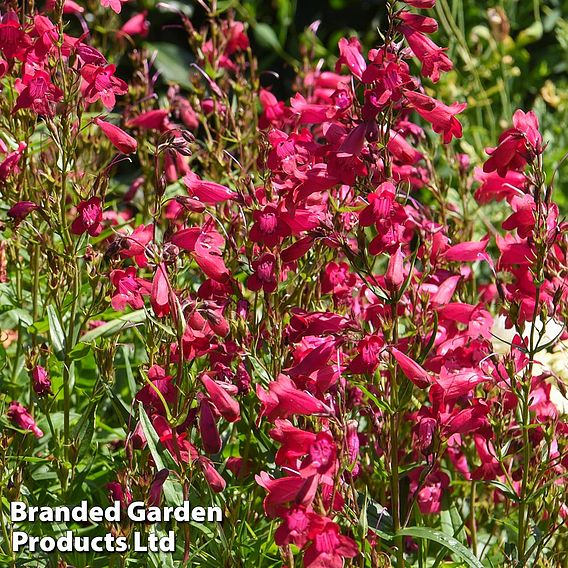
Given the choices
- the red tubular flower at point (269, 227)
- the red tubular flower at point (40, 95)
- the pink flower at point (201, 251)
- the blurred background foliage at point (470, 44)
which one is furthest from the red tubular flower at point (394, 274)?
the blurred background foliage at point (470, 44)

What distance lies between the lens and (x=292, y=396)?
222cm

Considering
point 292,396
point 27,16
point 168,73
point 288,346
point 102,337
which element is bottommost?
point 168,73

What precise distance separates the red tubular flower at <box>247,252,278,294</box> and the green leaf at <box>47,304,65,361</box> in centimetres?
69

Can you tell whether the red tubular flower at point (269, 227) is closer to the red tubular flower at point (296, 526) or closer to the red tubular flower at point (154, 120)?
the red tubular flower at point (296, 526)

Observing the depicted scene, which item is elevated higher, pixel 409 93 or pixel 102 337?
pixel 409 93

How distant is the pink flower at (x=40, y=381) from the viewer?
2830 millimetres

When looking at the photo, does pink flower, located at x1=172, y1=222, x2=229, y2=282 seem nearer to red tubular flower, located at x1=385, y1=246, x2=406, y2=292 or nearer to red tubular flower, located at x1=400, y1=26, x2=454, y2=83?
red tubular flower, located at x1=385, y1=246, x2=406, y2=292

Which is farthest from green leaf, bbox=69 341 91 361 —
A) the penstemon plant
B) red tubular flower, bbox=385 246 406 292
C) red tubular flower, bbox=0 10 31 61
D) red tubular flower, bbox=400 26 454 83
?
red tubular flower, bbox=400 26 454 83

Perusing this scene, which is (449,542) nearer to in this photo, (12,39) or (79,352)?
(79,352)

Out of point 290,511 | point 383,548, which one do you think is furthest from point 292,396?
point 383,548

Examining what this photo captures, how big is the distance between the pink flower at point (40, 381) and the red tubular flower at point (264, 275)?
0.68 m

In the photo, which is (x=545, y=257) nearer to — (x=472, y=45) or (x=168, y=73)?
(x=168, y=73)

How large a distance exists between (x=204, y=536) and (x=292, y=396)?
0.67 metres

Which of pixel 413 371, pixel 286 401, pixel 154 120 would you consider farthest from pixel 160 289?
pixel 154 120
